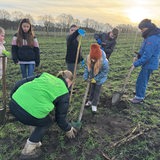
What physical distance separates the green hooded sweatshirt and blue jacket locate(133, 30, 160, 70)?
112 inches

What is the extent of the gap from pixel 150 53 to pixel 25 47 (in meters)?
2.77

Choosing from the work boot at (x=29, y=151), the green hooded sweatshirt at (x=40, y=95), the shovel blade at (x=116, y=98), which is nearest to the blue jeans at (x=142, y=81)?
the shovel blade at (x=116, y=98)

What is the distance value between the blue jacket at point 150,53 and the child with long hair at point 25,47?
234cm

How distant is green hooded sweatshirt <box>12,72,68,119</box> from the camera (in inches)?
116

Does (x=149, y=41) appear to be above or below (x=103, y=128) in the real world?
above

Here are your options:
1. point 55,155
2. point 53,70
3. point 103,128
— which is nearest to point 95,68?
point 103,128

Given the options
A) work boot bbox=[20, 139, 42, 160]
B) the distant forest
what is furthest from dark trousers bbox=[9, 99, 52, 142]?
the distant forest

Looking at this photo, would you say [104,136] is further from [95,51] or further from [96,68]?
[95,51]

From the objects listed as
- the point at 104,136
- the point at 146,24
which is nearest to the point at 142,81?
the point at 146,24

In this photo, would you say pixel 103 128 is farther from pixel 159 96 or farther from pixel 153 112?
pixel 159 96

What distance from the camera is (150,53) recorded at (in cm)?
519

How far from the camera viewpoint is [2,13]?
38219mm

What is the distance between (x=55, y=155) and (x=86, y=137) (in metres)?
0.71

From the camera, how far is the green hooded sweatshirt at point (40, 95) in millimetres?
2957
